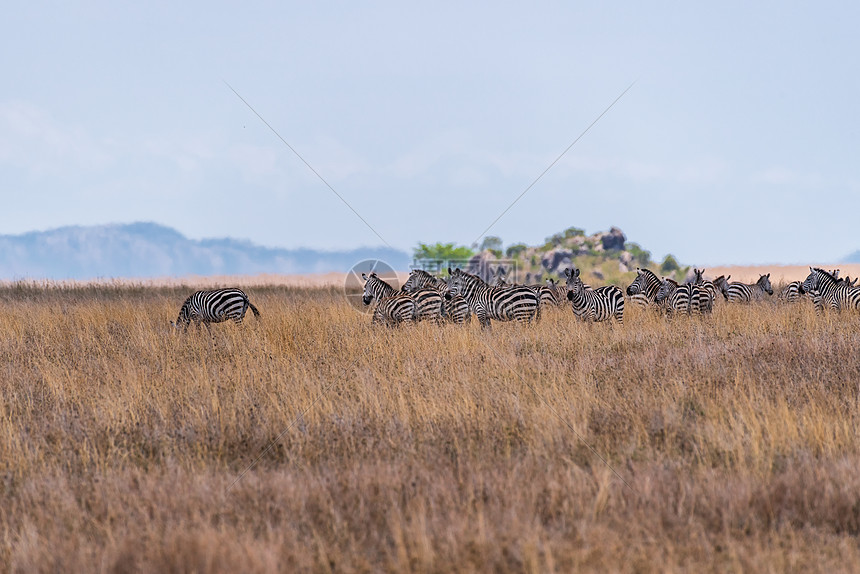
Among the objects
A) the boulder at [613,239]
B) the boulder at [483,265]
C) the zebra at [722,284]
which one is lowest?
the zebra at [722,284]

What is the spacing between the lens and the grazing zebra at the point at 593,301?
15.3 meters

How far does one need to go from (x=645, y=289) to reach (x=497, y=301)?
282 inches

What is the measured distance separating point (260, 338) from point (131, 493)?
8135mm

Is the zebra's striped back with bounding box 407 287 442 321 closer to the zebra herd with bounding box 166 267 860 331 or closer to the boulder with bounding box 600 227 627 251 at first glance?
the zebra herd with bounding box 166 267 860 331

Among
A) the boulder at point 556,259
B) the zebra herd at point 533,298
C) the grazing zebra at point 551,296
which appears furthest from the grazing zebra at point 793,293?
the boulder at point 556,259

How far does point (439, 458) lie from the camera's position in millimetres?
6156

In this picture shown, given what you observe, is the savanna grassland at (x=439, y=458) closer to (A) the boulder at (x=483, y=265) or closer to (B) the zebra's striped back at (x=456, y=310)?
(B) the zebra's striped back at (x=456, y=310)

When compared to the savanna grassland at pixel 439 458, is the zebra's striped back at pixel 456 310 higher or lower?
higher

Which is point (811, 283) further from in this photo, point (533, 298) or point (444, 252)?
point (444, 252)

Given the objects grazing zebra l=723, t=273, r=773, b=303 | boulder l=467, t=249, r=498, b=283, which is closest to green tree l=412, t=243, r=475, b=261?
boulder l=467, t=249, r=498, b=283

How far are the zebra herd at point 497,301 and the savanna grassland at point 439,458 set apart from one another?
322 cm

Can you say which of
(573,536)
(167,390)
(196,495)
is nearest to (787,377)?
(573,536)

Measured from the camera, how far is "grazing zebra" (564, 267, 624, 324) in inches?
603

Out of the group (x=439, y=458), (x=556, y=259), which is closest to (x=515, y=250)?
(x=556, y=259)
